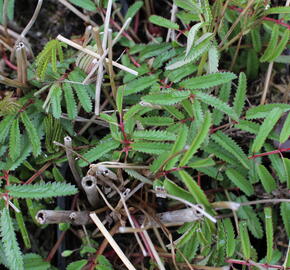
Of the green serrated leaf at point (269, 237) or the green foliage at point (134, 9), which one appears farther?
the green foliage at point (134, 9)

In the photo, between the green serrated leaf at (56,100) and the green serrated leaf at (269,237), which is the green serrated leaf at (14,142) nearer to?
the green serrated leaf at (56,100)

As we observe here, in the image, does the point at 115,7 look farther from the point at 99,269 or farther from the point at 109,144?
the point at 99,269

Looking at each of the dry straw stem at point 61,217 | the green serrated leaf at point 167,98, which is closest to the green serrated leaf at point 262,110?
the green serrated leaf at point 167,98

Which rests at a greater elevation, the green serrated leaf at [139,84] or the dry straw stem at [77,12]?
the dry straw stem at [77,12]

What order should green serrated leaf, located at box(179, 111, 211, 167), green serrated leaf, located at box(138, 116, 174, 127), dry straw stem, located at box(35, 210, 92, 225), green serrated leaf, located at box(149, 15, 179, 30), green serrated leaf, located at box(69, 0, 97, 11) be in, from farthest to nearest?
green serrated leaf, located at box(69, 0, 97, 11)
green serrated leaf, located at box(149, 15, 179, 30)
green serrated leaf, located at box(138, 116, 174, 127)
dry straw stem, located at box(35, 210, 92, 225)
green serrated leaf, located at box(179, 111, 211, 167)

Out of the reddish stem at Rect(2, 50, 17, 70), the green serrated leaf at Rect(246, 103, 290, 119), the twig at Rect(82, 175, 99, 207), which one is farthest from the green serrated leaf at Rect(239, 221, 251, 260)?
the reddish stem at Rect(2, 50, 17, 70)

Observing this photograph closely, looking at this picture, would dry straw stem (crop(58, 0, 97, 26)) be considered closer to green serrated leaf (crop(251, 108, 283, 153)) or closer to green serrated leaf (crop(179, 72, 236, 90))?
green serrated leaf (crop(179, 72, 236, 90))

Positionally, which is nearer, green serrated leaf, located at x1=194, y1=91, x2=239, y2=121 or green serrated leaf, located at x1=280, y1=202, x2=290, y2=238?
green serrated leaf, located at x1=194, y1=91, x2=239, y2=121
